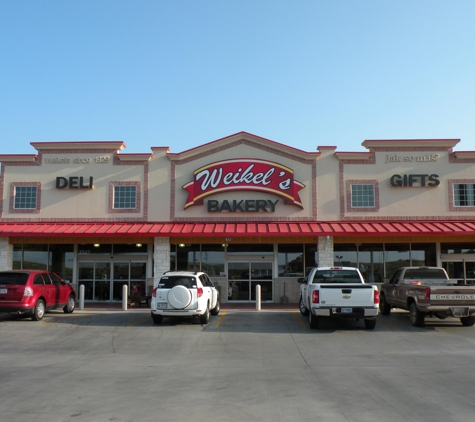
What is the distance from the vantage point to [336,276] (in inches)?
687

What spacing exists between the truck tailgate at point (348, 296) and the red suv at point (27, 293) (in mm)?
9695

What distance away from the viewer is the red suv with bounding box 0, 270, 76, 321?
56.2 ft

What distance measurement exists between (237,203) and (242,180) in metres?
1.15

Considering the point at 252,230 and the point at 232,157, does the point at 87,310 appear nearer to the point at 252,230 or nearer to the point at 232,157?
the point at 252,230

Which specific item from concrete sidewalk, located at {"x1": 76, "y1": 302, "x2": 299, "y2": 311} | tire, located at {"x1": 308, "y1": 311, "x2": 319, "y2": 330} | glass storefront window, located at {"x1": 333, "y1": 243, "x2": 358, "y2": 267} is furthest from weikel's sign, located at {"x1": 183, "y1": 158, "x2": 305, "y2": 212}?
tire, located at {"x1": 308, "y1": 311, "x2": 319, "y2": 330}

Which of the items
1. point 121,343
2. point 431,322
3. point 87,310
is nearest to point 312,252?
point 431,322

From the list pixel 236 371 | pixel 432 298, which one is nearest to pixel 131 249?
pixel 432 298

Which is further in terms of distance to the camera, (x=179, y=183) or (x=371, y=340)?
(x=179, y=183)

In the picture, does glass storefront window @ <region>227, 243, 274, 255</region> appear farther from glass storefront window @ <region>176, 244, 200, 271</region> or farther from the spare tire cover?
the spare tire cover

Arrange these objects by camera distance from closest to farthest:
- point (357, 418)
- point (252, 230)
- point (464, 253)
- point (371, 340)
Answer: point (357, 418) → point (371, 340) → point (252, 230) → point (464, 253)

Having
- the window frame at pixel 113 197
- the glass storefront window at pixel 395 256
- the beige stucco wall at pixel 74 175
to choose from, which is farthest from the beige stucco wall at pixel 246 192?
the glass storefront window at pixel 395 256

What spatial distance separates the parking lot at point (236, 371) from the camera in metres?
7.00

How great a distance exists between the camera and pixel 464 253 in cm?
2522

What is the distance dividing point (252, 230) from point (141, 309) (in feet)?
19.7
